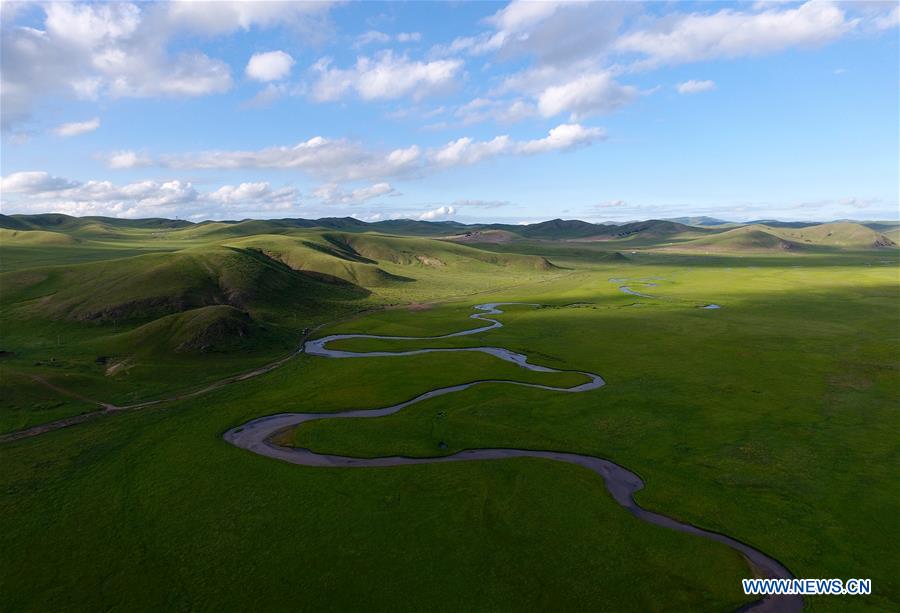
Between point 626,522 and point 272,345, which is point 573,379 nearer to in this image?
point 626,522

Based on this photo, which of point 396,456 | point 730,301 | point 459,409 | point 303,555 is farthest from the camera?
point 730,301

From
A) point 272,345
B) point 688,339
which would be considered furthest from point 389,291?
point 688,339

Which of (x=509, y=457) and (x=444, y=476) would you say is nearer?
(x=444, y=476)

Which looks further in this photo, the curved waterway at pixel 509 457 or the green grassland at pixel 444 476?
the curved waterway at pixel 509 457

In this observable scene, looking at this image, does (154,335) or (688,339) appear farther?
(688,339)

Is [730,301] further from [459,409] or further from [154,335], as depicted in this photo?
[154,335]

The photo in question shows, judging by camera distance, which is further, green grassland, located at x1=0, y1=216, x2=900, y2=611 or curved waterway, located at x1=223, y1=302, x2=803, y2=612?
curved waterway, located at x1=223, y1=302, x2=803, y2=612

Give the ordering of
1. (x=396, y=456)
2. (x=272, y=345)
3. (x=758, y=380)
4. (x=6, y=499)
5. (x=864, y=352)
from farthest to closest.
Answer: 1. (x=272, y=345)
2. (x=864, y=352)
3. (x=758, y=380)
4. (x=396, y=456)
5. (x=6, y=499)

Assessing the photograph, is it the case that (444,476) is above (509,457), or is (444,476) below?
above

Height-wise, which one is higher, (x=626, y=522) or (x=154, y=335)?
(x=154, y=335)

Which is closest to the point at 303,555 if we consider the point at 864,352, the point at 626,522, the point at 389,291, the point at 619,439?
the point at 626,522
